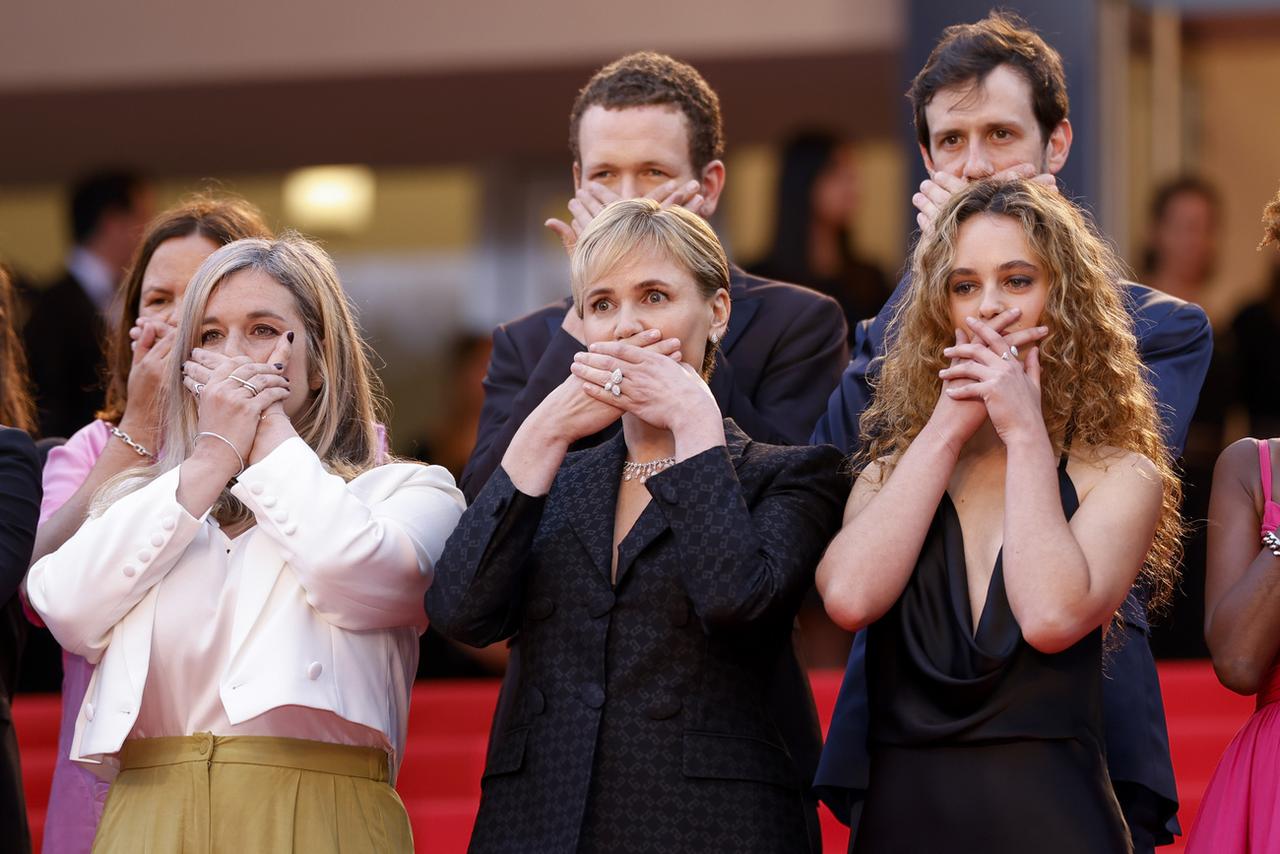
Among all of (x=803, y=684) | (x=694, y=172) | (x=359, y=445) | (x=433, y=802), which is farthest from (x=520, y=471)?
(x=433, y=802)

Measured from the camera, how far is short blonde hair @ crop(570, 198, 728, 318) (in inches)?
133

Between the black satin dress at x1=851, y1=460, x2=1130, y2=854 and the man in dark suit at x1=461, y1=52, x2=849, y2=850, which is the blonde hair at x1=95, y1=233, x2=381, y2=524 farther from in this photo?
the black satin dress at x1=851, y1=460, x2=1130, y2=854

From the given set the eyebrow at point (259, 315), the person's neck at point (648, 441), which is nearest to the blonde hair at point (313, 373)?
the eyebrow at point (259, 315)

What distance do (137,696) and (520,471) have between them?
740 mm

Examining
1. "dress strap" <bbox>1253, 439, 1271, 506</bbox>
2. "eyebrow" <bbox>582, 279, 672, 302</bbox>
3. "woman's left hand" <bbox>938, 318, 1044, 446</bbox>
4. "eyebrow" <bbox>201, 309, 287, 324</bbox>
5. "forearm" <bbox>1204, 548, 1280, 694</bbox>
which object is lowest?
"forearm" <bbox>1204, 548, 1280, 694</bbox>

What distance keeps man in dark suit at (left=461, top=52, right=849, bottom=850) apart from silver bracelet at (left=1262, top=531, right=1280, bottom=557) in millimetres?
938

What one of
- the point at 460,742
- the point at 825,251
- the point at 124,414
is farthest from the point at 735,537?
the point at 825,251

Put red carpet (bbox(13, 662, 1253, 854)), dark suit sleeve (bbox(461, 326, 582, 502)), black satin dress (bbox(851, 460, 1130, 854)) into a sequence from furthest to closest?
1. red carpet (bbox(13, 662, 1253, 854))
2. dark suit sleeve (bbox(461, 326, 582, 502))
3. black satin dress (bbox(851, 460, 1130, 854))

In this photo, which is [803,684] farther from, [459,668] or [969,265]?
[459,668]

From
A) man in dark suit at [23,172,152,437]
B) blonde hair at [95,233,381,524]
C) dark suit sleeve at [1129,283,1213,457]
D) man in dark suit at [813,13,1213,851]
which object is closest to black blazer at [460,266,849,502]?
man in dark suit at [813,13,1213,851]

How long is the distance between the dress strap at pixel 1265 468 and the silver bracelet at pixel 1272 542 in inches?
3.6

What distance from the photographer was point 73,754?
11.1 ft

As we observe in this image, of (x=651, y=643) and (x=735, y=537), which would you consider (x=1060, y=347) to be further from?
(x=651, y=643)

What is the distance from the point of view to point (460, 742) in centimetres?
586
